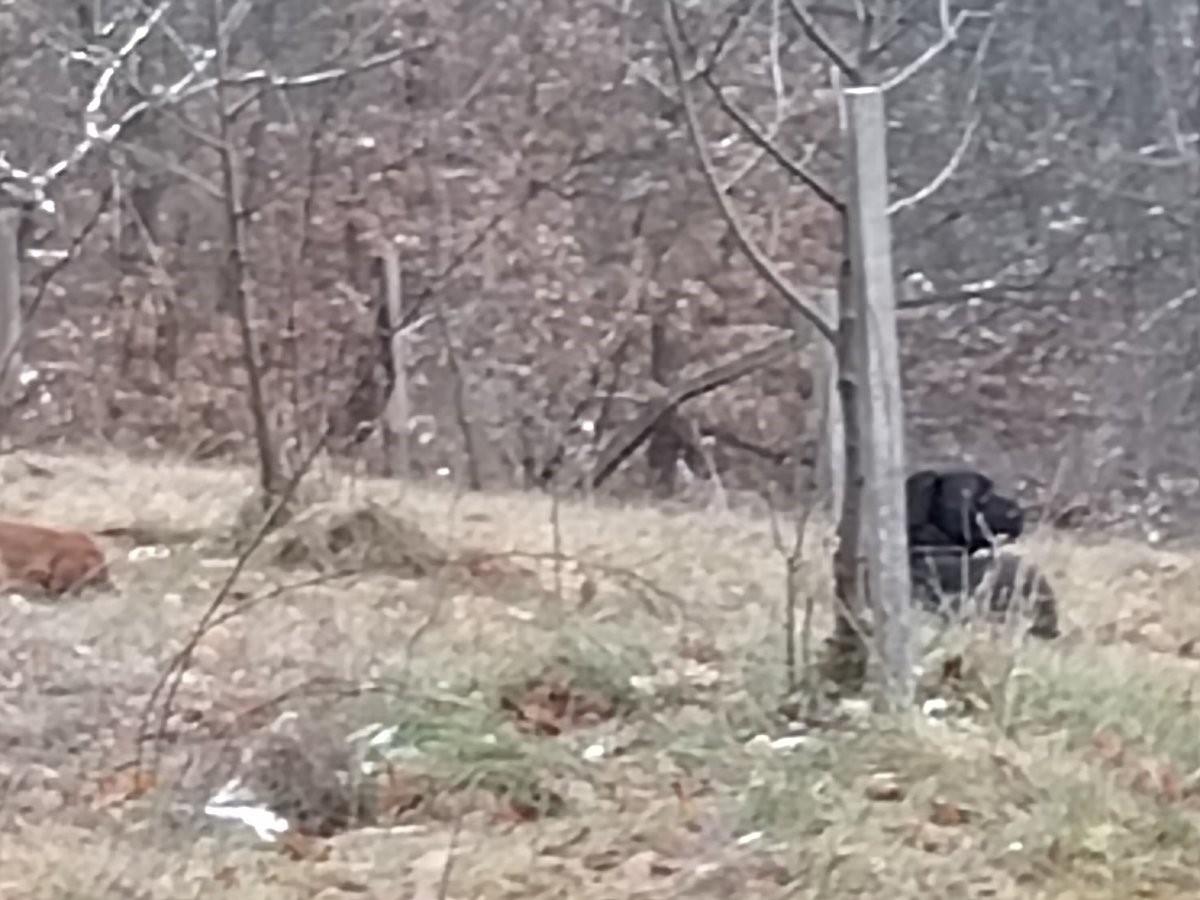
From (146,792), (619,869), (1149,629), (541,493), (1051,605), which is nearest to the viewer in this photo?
(619,869)

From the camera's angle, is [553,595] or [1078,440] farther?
[1078,440]

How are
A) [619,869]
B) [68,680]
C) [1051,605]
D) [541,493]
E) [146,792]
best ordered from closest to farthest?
[619,869]
[146,792]
[68,680]
[1051,605]
[541,493]

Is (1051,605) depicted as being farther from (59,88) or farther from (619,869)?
(59,88)

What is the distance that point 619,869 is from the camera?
256 centimetres

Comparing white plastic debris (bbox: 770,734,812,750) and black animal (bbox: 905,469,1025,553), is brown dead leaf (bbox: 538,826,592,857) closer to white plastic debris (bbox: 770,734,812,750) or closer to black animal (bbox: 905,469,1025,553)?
white plastic debris (bbox: 770,734,812,750)

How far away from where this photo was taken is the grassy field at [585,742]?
2547 mm

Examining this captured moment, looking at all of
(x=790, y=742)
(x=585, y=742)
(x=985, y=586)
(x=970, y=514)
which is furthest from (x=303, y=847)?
(x=970, y=514)

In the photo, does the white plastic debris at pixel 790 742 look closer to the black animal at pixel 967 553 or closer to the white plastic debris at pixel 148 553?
the black animal at pixel 967 553

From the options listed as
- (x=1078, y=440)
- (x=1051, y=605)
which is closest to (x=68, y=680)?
(x=1051, y=605)

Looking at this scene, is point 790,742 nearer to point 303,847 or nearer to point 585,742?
point 585,742

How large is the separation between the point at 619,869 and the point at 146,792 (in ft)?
2.28

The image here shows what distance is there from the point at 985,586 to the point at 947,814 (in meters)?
0.92

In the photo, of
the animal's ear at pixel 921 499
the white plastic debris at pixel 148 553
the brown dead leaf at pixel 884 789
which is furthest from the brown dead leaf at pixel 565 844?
the white plastic debris at pixel 148 553

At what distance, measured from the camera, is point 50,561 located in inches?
173
